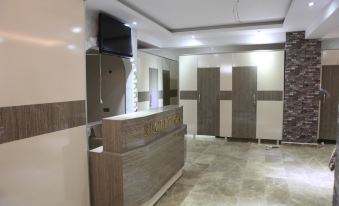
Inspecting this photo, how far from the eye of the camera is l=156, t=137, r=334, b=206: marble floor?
3.32 m

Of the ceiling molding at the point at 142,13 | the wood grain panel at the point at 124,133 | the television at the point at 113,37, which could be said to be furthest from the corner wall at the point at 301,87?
the wood grain panel at the point at 124,133

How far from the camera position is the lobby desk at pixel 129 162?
2502mm

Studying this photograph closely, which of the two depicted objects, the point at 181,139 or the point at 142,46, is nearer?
the point at 181,139

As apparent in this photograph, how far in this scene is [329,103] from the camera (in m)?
6.18

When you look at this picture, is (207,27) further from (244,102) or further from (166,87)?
(166,87)

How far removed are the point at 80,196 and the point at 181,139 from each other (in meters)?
1.90

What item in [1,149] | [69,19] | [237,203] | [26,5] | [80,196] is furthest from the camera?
[237,203]

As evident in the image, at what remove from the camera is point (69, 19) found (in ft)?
Result: 7.73

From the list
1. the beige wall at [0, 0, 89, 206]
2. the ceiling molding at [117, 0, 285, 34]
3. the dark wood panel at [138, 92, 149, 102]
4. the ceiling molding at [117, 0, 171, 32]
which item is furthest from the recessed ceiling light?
the dark wood panel at [138, 92, 149, 102]

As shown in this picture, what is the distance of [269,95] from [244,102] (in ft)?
2.05

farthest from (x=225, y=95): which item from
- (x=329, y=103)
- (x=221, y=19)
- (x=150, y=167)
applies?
(x=150, y=167)

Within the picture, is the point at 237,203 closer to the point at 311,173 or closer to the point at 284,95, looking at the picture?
the point at 311,173

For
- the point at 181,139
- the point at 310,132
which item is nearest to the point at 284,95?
the point at 310,132

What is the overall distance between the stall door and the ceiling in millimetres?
813
